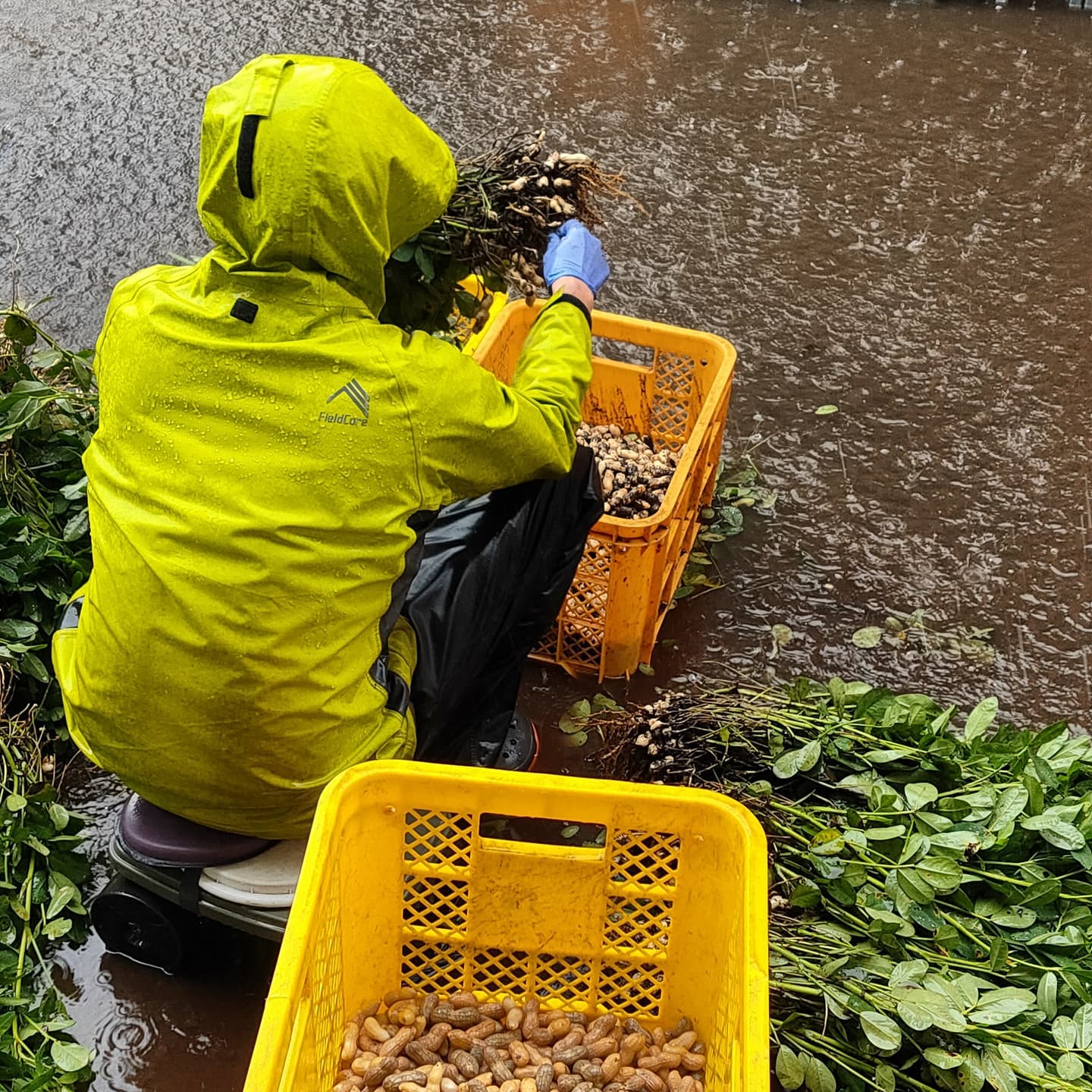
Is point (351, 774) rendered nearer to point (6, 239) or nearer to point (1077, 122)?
point (6, 239)

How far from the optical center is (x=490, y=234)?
230 cm

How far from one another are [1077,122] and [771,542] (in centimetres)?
268

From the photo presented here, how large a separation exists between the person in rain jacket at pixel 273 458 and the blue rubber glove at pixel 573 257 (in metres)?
0.46

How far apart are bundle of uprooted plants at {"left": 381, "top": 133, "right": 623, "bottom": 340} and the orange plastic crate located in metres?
0.28

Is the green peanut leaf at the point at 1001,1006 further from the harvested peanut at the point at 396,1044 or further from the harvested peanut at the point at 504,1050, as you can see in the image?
the harvested peanut at the point at 396,1044

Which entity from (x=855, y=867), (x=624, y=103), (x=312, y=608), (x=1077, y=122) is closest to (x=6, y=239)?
(x=624, y=103)

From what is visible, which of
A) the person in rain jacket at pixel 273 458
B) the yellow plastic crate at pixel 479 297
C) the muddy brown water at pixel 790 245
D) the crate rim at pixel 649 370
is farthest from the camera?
the muddy brown water at pixel 790 245

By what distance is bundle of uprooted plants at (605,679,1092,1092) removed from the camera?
1727mm

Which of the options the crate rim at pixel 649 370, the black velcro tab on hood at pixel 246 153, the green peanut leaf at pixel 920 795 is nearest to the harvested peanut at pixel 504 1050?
the green peanut leaf at pixel 920 795

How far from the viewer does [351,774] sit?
1552 millimetres

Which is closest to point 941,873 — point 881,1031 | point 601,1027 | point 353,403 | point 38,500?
point 881,1031

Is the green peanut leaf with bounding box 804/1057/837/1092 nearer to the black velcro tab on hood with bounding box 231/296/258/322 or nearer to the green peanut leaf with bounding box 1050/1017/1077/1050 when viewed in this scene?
the green peanut leaf with bounding box 1050/1017/1077/1050

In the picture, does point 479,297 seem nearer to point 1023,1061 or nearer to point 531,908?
point 531,908

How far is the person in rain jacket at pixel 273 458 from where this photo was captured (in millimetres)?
1604
